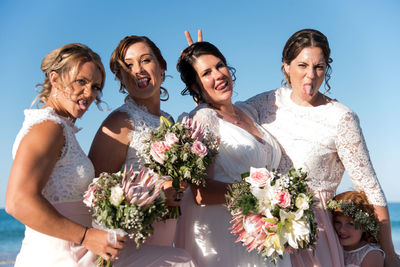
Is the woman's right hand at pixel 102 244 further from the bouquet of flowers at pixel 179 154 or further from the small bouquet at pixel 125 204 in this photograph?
the bouquet of flowers at pixel 179 154

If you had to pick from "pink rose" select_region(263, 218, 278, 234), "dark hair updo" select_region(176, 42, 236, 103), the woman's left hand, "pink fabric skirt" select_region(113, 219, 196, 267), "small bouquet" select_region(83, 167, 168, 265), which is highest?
"dark hair updo" select_region(176, 42, 236, 103)

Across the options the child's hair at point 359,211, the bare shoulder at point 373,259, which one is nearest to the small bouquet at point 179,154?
the child's hair at point 359,211

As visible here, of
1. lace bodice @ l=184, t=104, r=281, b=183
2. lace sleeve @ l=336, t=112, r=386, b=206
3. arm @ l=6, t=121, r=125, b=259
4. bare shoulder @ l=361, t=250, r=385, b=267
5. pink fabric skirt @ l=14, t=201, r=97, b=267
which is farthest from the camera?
bare shoulder @ l=361, t=250, r=385, b=267

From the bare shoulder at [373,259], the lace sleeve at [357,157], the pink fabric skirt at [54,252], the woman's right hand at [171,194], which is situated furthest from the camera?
the bare shoulder at [373,259]

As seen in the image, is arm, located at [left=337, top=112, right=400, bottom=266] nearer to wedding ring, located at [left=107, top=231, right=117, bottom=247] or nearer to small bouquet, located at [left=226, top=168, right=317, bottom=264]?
small bouquet, located at [left=226, top=168, right=317, bottom=264]

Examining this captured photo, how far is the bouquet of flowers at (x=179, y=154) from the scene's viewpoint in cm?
394

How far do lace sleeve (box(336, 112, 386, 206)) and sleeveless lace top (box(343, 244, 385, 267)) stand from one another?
563 mm

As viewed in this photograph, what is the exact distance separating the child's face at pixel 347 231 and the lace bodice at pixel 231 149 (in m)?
1.30

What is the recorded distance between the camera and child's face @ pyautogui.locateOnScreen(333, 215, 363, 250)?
5246 mm

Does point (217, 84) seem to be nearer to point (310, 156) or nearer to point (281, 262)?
point (310, 156)

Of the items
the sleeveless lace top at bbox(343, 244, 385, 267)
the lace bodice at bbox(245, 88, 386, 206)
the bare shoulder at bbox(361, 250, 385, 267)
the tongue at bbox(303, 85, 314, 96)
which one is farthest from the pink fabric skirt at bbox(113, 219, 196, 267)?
the tongue at bbox(303, 85, 314, 96)

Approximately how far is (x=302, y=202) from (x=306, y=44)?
7.50 ft

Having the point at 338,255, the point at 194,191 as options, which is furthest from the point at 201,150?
the point at 338,255

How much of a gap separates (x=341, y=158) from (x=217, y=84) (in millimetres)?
1760
